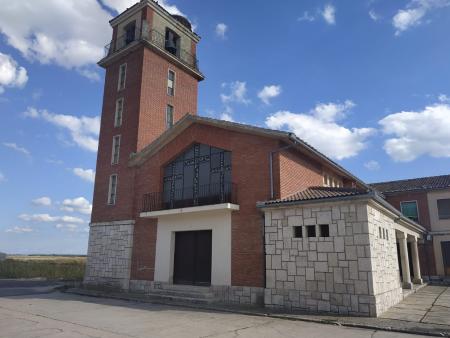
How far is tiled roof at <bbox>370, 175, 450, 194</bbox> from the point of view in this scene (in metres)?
24.3

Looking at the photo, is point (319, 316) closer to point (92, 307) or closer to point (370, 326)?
point (370, 326)

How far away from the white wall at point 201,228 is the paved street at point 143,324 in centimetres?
226

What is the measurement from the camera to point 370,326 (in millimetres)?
8703

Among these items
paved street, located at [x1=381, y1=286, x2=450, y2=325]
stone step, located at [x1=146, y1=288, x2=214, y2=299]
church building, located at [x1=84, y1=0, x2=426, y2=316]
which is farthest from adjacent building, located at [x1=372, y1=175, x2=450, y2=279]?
stone step, located at [x1=146, y1=288, x2=214, y2=299]

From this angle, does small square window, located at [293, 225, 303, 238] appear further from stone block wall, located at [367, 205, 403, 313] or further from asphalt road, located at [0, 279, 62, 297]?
asphalt road, located at [0, 279, 62, 297]

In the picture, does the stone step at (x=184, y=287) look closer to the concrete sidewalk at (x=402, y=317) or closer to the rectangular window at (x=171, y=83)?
the concrete sidewalk at (x=402, y=317)

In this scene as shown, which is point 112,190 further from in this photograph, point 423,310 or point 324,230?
point 423,310

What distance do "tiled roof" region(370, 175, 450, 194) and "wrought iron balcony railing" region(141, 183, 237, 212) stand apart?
16.3m

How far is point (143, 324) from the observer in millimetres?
9188

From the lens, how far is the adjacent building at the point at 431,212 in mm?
22844

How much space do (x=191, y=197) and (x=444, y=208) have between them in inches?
706

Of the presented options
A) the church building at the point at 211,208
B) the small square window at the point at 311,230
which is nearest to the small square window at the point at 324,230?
the church building at the point at 211,208

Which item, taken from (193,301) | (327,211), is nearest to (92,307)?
(193,301)

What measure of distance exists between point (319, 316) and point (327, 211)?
10.2 ft
